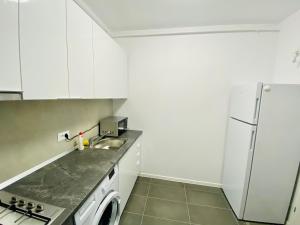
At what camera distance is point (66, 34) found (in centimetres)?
100

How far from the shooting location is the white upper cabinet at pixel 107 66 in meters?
1.43

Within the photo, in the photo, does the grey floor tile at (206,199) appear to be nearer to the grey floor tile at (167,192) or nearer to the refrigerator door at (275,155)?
the grey floor tile at (167,192)

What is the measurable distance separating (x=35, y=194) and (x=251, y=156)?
6.48 feet

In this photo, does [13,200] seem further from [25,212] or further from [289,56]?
[289,56]

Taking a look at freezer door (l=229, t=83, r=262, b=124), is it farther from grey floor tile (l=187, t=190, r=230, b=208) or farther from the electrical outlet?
the electrical outlet

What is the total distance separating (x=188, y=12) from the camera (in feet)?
5.79

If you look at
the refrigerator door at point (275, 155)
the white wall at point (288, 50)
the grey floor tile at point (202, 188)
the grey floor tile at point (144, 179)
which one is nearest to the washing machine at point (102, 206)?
the grey floor tile at point (144, 179)

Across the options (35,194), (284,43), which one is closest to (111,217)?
(35,194)

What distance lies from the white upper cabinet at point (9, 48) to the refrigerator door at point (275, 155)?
6.50 ft

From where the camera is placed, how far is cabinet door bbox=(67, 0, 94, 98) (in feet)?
3.43

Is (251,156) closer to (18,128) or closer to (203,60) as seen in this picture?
(203,60)

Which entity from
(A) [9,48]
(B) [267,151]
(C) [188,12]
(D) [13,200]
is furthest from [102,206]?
(C) [188,12]

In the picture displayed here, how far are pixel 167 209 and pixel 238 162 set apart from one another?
108cm

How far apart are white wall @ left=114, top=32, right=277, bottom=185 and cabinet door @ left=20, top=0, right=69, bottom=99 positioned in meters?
1.47
